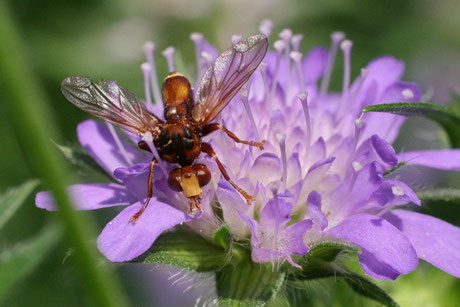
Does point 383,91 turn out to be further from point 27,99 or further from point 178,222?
point 27,99

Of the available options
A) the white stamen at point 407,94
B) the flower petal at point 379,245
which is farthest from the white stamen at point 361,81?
the flower petal at point 379,245

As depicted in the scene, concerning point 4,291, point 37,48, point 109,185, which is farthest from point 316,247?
point 37,48

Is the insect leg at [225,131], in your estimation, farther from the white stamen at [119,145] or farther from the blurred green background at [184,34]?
the blurred green background at [184,34]

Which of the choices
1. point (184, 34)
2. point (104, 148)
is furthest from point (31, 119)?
point (184, 34)

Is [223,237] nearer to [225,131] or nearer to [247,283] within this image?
[247,283]

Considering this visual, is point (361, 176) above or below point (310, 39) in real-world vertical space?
above

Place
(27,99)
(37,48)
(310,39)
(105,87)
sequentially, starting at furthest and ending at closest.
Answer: (310,39), (37,48), (105,87), (27,99)

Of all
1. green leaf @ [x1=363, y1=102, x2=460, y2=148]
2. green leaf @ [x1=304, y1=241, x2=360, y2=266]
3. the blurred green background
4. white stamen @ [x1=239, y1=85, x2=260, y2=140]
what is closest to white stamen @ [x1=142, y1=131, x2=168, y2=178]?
white stamen @ [x1=239, y1=85, x2=260, y2=140]
